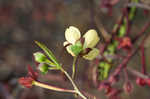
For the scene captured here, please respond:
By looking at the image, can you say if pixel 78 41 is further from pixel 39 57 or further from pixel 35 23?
pixel 35 23

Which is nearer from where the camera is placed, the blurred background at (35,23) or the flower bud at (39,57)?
the flower bud at (39,57)

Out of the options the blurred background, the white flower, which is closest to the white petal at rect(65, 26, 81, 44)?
the white flower

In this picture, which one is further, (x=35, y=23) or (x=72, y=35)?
(x=35, y=23)

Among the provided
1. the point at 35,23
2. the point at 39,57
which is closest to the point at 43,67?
the point at 39,57

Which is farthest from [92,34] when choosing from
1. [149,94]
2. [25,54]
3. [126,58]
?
[25,54]

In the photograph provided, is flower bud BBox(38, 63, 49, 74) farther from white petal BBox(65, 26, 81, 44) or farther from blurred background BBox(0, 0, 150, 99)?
blurred background BBox(0, 0, 150, 99)

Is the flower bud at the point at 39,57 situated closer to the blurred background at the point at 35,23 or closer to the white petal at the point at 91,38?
the white petal at the point at 91,38

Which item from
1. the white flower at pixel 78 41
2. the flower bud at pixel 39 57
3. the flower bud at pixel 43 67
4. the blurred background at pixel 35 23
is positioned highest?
the white flower at pixel 78 41

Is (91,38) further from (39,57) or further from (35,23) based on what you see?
(35,23)

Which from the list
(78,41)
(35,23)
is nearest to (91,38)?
(78,41)

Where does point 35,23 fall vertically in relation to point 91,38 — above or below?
below

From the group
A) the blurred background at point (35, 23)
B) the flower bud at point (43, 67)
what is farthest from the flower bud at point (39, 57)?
the blurred background at point (35, 23)
